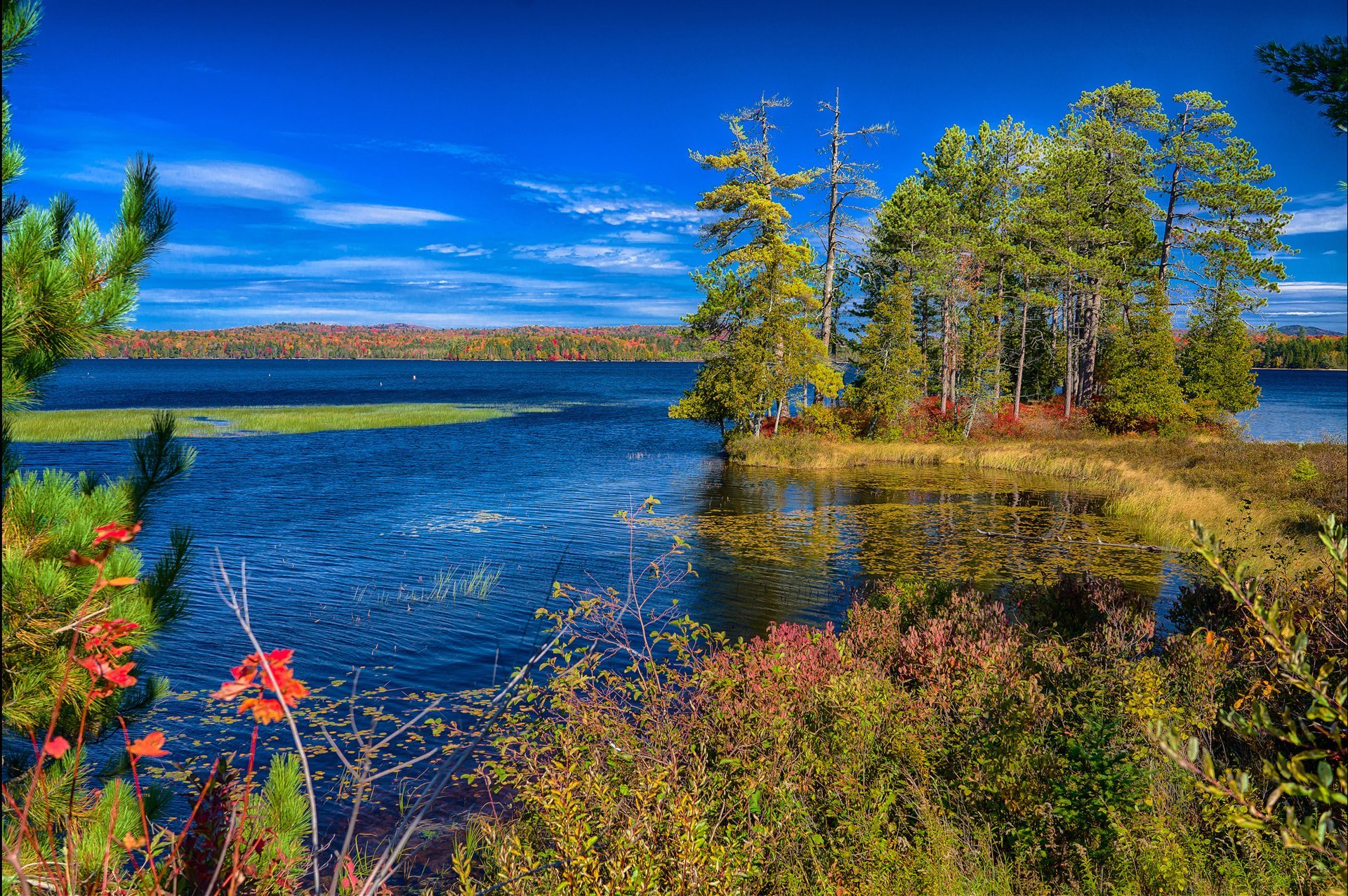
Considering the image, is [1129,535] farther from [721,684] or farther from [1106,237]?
[1106,237]

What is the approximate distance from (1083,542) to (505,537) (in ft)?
44.0

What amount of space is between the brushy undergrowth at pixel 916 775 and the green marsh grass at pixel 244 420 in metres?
34.2

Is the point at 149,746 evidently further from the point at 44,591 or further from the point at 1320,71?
the point at 1320,71

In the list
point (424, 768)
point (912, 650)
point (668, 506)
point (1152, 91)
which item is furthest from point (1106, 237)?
point (424, 768)

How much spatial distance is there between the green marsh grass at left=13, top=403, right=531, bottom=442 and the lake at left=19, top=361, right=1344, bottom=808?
13.0 feet

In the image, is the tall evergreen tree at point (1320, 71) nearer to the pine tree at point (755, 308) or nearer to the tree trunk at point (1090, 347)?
the pine tree at point (755, 308)

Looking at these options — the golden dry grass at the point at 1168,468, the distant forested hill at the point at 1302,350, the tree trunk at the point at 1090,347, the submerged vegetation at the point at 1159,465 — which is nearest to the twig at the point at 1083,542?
the golden dry grass at the point at 1168,468

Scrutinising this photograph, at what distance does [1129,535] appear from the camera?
1873 centimetres

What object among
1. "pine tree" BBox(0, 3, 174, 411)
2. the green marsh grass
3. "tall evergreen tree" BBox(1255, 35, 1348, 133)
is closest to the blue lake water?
"tall evergreen tree" BBox(1255, 35, 1348, 133)

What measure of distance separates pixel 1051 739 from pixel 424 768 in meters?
5.79

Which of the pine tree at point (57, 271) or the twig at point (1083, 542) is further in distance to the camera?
the twig at point (1083, 542)

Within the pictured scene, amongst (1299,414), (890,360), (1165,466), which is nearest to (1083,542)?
(1165,466)

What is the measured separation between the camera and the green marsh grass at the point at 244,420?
128ft

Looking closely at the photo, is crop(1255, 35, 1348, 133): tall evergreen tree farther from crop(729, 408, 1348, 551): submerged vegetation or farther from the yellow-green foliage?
the yellow-green foliage
